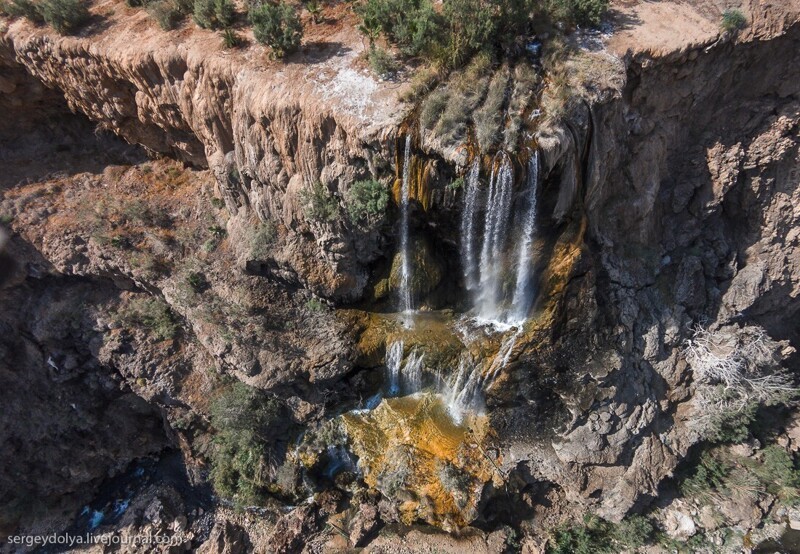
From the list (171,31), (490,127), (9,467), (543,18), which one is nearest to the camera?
(490,127)

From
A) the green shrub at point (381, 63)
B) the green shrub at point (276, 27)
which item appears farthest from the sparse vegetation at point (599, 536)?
the green shrub at point (276, 27)

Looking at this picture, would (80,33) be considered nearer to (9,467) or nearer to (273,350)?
(273,350)

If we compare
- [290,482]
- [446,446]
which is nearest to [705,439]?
[446,446]

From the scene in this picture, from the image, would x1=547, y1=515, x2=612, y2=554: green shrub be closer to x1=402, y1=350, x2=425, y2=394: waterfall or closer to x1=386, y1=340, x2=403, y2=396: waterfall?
x1=402, y1=350, x2=425, y2=394: waterfall

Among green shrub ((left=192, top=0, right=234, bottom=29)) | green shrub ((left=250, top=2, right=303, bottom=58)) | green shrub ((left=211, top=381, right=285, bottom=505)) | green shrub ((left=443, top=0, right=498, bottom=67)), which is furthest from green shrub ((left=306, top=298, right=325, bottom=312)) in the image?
green shrub ((left=192, top=0, right=234, bottom=29))

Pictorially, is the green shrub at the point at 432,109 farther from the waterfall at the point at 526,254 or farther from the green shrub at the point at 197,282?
the green shrub at the point at 197,282
